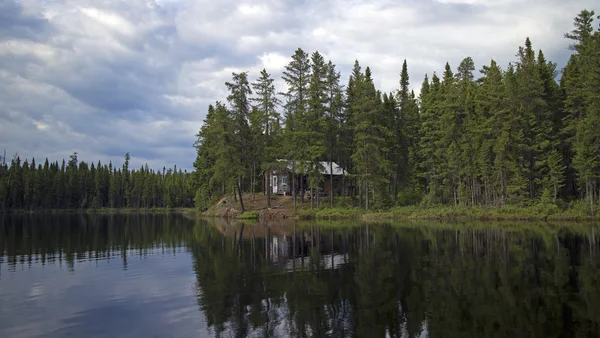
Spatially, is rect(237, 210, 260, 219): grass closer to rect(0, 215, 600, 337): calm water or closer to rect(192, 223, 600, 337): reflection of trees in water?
rect(0, 215, 600, 337): calm water

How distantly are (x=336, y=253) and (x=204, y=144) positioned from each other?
175 feet

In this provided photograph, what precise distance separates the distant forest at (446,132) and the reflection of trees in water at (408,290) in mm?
21854

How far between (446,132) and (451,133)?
783 mm

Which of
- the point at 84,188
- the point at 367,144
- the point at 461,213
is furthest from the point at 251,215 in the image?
the point at 84,188

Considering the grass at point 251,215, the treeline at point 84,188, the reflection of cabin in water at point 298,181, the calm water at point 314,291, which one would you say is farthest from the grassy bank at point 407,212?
the treeline at point 84,188

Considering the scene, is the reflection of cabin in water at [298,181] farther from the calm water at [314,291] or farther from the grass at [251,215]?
the calm water at [314,291]

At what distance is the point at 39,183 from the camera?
114 meters

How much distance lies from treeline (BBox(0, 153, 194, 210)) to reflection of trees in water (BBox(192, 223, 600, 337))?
314 ft

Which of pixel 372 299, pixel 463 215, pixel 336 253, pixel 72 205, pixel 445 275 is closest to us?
pixel 372 299

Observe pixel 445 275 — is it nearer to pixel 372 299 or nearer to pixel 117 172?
pixel 372 299

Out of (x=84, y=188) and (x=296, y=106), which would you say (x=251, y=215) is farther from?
(x=84, y=188)

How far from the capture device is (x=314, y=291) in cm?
1310

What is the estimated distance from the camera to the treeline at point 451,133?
136 ft

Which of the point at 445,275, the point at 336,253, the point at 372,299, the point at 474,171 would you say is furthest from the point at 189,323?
the point at 474,171
